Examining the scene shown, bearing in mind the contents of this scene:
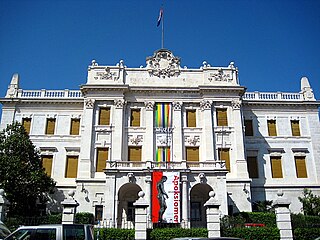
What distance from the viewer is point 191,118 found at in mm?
34188

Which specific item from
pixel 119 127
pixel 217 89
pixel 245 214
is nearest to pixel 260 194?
pixel 245 214

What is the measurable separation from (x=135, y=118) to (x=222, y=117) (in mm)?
8999

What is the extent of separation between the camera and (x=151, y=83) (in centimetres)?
3481

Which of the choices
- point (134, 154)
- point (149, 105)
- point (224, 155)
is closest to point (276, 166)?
point (224, 155)

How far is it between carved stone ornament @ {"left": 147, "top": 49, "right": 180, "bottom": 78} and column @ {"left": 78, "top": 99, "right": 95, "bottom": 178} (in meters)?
7.31

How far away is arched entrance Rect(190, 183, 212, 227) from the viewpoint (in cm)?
2995

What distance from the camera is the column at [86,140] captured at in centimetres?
3128

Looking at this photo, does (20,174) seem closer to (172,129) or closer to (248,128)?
(172,129)

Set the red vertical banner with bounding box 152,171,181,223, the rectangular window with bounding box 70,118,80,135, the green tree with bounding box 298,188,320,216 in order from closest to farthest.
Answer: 1. the red vertical banner with bounding box 152,171,181,223
2. the green tree with bounding box 298,188,320,216
3. the rectangular window with bounding box 70,118,80,135

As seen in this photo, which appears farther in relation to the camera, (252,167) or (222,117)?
(252,167)

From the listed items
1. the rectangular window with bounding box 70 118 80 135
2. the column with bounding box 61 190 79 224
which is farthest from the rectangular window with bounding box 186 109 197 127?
Result: the column with bounding box 61 190 79 224

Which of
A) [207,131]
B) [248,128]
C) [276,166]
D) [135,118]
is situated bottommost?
[276,166]

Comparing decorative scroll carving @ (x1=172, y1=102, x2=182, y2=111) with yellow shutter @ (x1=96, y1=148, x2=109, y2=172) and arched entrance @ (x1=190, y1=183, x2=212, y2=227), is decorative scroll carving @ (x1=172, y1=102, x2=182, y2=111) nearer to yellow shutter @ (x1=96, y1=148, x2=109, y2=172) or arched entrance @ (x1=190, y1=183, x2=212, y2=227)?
yellow shutter @ (x1=96, y1=148, x2=109, y2=172)

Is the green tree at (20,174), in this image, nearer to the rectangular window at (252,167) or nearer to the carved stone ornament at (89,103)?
the carved stone ornament at (89,103)
